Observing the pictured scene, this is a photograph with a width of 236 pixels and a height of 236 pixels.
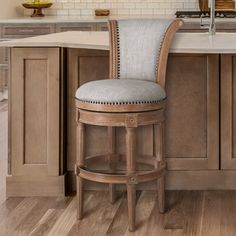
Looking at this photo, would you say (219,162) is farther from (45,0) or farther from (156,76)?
(45,0)

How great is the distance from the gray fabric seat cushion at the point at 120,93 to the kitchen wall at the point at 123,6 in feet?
13.7

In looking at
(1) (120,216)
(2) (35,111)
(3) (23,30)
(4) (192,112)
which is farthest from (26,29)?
(1) (120,216)

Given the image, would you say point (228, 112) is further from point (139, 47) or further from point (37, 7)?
point (37, 7)

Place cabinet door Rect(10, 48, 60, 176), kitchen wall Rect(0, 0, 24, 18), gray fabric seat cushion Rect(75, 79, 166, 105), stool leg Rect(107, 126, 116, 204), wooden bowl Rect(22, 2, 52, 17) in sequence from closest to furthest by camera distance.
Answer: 1. gray fabric seat cushion Rect(75, 79, 166, 105)
2. stool leg Rect(107, 126, 116, 204)
3. cabinet door Rect(10, 48, 60, 176)
4. kitchen wall Rect(0, 0, 24, 18)
5. wooden bowl Rect(22, 2, 52, 17)

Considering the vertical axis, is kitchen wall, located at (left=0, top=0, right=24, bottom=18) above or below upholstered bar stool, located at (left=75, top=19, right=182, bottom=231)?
above

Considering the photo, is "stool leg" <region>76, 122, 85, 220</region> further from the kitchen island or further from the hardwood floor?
the kitchen island

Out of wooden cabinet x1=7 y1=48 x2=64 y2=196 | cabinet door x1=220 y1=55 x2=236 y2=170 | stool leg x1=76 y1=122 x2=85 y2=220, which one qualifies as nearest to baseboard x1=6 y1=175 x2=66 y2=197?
wooden cabinet x1=7 y1=48 x2=64 y2=196

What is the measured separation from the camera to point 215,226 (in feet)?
8.70

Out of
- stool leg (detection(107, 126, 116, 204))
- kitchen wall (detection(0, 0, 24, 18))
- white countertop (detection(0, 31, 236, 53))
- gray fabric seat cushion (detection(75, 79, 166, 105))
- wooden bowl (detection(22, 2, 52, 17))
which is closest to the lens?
gray fabric seat cushion (detection(75, 79, 166, 105))

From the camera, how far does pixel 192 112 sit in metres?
3.14

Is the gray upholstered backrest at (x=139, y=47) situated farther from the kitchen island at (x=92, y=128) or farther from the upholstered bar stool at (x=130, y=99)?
the kitchen island at (x=92, y=128)

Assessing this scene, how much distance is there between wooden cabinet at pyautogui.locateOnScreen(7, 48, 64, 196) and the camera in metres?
3.10

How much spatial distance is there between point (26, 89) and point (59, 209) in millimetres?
683

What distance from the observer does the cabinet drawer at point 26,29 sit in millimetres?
6230
